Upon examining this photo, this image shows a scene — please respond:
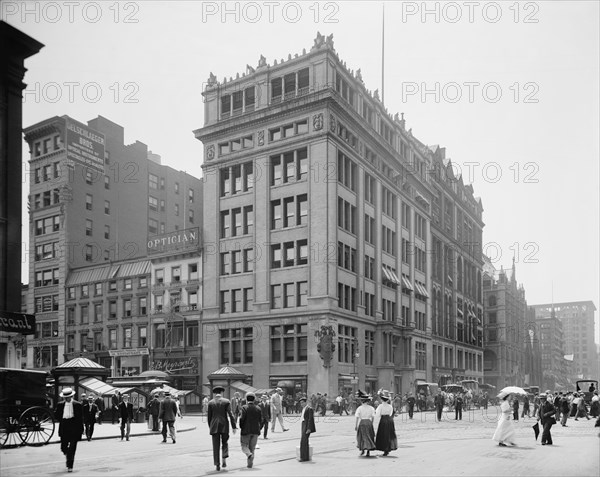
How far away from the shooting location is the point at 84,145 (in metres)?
78.2

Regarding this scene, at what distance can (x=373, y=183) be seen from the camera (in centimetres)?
7106

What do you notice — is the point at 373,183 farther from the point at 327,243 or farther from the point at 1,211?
the point at 1,211

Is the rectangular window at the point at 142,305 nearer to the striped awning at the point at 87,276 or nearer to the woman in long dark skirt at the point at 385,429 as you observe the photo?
the striped awning at the point at 87,276

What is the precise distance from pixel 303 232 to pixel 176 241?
14112mm

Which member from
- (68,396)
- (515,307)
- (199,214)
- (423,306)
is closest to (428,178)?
(423,306)

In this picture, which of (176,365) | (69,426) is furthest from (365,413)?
(176,365)

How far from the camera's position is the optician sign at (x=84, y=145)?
75438 millimetres

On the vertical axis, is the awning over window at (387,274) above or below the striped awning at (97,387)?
above

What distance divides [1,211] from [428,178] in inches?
2735

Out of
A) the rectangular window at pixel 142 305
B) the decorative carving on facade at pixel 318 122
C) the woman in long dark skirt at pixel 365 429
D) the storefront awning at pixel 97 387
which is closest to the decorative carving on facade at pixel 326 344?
the decorative carving on facade at pixel 318 122

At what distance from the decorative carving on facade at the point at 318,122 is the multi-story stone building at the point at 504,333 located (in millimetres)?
76268

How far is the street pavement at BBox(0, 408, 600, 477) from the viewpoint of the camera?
55.8ft

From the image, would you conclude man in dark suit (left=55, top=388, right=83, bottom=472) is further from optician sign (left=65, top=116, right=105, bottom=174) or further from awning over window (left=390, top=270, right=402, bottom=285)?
optician sign (left=65, top=116, right=105, bottom=174)

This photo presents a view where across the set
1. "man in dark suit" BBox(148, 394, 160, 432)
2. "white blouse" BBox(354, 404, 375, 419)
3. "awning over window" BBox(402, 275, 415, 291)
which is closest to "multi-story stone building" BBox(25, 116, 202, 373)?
"awning over window" BBox(402, 275, 415, 291)
